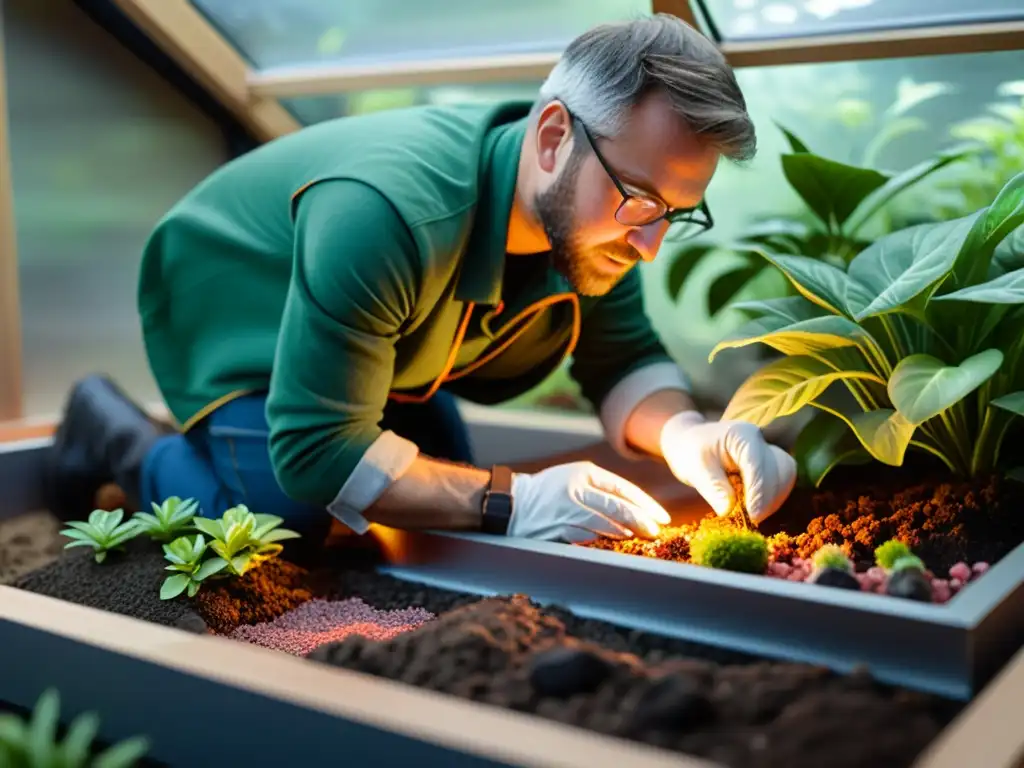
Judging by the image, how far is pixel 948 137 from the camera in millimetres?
2176

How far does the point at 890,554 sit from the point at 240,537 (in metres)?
0.80

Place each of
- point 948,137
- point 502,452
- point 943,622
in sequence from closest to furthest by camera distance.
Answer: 1. point 943,622
2. point 948,137
3. point 502,452

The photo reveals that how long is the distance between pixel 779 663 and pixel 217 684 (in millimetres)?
545

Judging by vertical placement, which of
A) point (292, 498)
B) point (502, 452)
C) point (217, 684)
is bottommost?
point (502, 452)

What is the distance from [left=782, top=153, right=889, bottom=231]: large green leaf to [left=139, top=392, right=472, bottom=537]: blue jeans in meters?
0.82

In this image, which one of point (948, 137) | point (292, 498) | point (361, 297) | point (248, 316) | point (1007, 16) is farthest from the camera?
point (948, 137)

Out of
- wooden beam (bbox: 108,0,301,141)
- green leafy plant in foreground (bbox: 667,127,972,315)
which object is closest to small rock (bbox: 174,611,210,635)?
green leafy plant in foreground (bbox: 667,127,972,315)

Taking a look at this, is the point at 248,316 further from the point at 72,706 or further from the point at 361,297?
the point at 72,706

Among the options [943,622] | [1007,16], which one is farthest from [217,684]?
[1007,16]

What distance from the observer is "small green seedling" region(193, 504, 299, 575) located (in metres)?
1.34

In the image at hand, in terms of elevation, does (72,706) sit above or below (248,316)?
below

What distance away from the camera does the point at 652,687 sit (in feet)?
2.85

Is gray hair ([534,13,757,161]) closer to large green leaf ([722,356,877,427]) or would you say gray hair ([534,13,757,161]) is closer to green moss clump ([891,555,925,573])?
large green leaf ([722,356,877,427])

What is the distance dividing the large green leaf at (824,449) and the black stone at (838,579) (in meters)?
0.41
